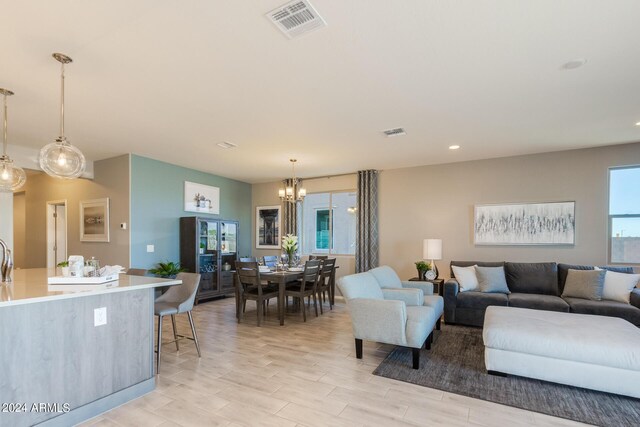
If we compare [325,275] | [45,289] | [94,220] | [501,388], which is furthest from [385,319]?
[94,220]

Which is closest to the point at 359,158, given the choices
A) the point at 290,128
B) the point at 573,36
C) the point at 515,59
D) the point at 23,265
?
the point at 290,128

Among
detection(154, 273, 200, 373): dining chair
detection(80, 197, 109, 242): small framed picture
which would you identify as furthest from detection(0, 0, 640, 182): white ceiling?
detection(154, 273, 200, 373): dining chair

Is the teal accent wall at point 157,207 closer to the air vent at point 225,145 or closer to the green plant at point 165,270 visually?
the green plant at point 165,270

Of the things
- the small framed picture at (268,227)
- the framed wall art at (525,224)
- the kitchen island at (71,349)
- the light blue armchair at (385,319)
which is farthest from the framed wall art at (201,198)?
the framed wall art at (525,224)

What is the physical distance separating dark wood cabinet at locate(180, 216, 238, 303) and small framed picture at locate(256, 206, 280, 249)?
1105mm

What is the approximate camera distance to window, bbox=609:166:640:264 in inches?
187

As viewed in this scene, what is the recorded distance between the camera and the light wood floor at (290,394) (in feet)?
7.51

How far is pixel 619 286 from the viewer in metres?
4.09

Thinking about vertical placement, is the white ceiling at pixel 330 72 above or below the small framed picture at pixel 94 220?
above

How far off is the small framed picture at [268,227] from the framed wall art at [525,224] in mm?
4503

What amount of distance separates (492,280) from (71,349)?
16.6 feet

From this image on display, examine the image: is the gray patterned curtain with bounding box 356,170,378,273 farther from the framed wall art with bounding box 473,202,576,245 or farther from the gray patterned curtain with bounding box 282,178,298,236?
the framed wall art with bounding box 473,202,576,245

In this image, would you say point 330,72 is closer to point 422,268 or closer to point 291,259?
point 291,259

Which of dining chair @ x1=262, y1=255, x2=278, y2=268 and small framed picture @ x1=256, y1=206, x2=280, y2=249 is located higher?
small framed picture @ x1=256, y1=206, x2=280, y2=249
